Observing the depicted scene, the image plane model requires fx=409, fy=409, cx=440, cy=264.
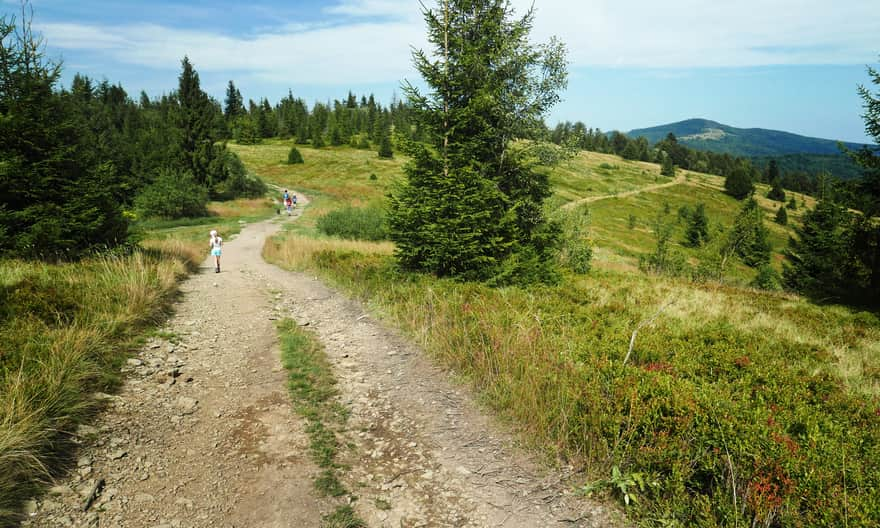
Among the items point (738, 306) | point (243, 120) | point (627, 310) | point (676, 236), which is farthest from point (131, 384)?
point (243, 120)

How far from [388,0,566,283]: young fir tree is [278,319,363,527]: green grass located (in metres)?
4.91

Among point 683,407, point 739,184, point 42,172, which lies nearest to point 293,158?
point 42,172

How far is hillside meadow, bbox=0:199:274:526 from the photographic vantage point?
153 inches

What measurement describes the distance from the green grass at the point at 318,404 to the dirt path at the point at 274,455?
14 cm

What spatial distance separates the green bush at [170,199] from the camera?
35344mm

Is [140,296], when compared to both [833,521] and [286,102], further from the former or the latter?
[286,102]

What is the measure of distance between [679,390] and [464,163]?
9.17 metres

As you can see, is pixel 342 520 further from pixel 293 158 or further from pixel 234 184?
pixel 293 158

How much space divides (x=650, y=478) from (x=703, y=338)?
5.74m

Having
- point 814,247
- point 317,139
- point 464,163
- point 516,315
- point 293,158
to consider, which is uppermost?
point 317,139

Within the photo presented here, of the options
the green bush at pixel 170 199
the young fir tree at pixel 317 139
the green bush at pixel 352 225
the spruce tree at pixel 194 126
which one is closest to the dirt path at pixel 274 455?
the green bush at pixel 352 225

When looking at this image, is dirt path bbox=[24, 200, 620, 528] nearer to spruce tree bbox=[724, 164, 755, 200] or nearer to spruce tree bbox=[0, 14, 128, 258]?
spruce tree bbox=[0, 14, 128, 258]

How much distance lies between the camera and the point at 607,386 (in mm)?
5199

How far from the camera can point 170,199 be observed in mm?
35781
